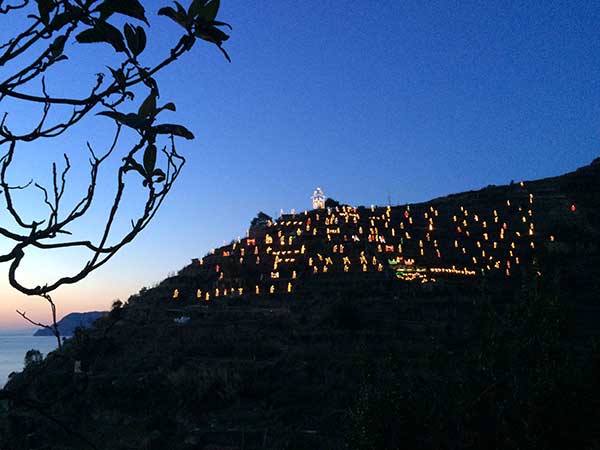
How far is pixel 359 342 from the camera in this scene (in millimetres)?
24188

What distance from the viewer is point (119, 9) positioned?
1816 mm

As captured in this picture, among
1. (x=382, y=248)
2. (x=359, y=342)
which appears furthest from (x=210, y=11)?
(x=382, y=248)

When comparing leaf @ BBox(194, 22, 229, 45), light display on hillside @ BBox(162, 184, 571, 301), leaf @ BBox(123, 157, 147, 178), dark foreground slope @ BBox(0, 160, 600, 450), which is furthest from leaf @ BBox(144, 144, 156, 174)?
light display on hillside @ BBox(162, 184, 571, 301)

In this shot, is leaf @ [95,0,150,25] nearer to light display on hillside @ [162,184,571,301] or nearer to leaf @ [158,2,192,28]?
leaf @ [158,2,192,28]

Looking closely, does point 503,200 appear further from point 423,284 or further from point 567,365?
point 567,365

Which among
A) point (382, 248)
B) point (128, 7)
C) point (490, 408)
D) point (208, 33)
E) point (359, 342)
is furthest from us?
point (382, 248)

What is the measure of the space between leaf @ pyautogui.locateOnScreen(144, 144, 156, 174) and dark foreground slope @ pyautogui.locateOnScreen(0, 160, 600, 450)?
2.34 ft

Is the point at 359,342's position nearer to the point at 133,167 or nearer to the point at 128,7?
the point at 133,167

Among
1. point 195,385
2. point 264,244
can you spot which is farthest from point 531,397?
point 264,244

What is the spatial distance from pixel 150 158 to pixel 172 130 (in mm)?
219

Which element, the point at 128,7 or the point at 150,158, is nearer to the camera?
the point at 128,7

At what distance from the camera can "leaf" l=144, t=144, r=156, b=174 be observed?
7.16 feet

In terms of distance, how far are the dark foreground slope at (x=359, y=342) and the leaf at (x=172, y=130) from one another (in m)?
0.85

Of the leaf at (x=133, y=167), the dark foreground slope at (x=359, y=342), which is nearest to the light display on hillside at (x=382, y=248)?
the dark foreground slope at (x=359, y=342)
